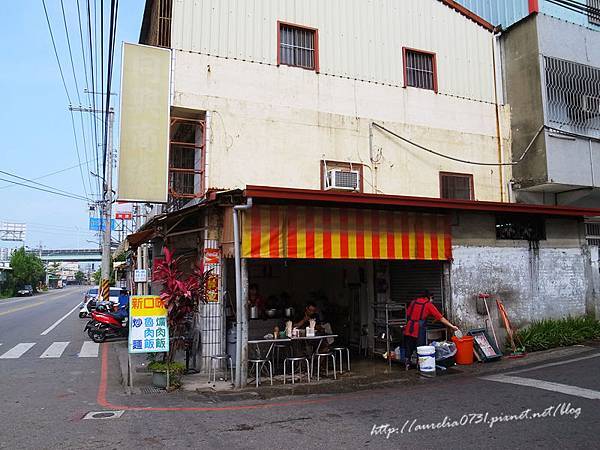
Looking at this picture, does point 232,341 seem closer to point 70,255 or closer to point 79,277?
point 70,255

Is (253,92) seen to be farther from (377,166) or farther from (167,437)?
(167,437)

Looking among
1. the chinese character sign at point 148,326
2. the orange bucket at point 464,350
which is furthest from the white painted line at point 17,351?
the orange bucket at point 464,350

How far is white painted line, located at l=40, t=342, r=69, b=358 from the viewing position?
46.2ft

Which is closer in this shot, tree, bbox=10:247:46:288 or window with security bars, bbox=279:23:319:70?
window with security bars, bbox=279:23:319:70

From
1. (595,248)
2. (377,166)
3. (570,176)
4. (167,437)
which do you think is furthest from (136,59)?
(595,248)

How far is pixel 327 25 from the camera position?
1377 cm

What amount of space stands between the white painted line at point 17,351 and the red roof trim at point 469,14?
16.1 m

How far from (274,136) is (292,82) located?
1.60 m

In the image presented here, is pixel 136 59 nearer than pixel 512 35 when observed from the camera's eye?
Yes

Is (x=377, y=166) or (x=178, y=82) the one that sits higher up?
(x=178, y=82)

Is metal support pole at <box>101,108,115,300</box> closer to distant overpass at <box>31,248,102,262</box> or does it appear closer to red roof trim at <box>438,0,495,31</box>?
red roof trim at <box>438,0,495,31</box>

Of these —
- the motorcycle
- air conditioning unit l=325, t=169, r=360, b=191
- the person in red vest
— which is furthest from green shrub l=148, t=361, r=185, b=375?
the motorcycle

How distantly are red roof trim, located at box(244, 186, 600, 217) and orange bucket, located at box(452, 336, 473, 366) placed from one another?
9.72 ft

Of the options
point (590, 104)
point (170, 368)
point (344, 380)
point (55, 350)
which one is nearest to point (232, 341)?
point (170, 368)
